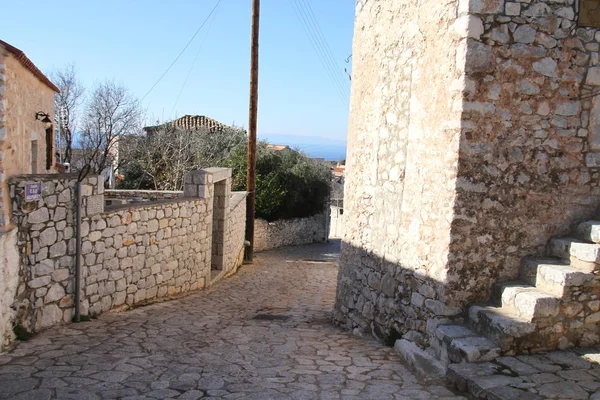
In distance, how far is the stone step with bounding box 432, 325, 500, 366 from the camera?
3902mm

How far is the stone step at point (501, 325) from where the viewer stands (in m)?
3.93

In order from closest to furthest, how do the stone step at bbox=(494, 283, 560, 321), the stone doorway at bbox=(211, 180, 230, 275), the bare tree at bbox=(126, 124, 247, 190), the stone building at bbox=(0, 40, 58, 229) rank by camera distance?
the stone step at bbox=(494, 283, 560, 321) → the stone building at bbox=(0, 40, 58, 229) → the stone doorway at bbox=(211, 180, 230, 275) → the bare tree at bbox=(126, 124, 247, 190)

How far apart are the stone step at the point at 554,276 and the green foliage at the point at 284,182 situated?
16794mm

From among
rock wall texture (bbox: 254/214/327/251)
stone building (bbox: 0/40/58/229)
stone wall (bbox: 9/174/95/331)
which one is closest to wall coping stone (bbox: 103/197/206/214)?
stone wall (bbox: 9/174/95/331)

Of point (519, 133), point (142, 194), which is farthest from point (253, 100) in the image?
point (519, 133)

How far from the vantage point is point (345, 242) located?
733cm

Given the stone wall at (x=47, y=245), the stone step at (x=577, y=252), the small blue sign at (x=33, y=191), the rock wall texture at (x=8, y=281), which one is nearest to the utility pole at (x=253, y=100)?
the stone wall at (x=47, y=245)

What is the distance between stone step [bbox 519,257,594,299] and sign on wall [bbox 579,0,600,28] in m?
2.13

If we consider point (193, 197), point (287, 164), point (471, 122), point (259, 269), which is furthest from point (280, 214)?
point (471, 122)

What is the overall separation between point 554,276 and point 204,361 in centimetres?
Answer: 324

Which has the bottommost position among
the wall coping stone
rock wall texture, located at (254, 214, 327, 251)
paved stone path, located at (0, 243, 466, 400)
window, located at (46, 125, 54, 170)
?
rock wall texture, located at (254, 214, 327, 251)

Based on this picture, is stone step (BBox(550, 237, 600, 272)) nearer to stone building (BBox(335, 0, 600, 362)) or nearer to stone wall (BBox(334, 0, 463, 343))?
stone building (BBox(335, 0, 600, 362))

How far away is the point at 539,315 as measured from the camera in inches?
158

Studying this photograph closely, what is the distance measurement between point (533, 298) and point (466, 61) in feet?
6.69
